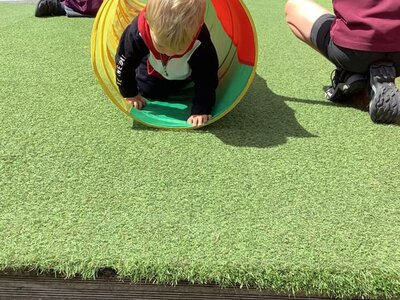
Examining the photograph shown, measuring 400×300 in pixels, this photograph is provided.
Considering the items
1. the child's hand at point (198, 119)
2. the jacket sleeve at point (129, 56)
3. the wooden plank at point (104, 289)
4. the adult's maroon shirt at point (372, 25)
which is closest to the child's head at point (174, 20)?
the jacket sleeve at point (129, 56)

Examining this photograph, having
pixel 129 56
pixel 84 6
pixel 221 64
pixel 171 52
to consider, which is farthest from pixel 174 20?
pixel 84 6

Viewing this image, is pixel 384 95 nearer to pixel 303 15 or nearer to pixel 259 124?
pixel 259 124

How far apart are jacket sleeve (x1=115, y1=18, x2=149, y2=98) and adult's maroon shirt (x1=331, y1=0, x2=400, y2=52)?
0.96 m

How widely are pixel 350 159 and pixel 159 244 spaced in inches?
→ 36.2

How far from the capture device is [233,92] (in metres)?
2.29

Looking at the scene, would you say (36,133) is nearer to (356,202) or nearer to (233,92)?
(233,92)

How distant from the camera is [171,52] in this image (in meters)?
2.00

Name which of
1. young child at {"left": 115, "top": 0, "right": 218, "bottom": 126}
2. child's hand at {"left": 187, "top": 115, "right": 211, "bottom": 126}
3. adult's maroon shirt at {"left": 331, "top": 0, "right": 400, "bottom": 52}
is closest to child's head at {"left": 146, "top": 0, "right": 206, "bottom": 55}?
young child at {"left": 115, "top": 0, "right": 218, "bottom": 126}

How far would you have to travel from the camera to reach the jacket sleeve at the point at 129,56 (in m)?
2.12

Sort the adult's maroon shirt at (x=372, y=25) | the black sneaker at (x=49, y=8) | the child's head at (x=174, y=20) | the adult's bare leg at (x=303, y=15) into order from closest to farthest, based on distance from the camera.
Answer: the child's head at (x=174, y=20) < the adult's maroon shirt at (x=372, y=25) < the adult's bare leg at (x=303, y=15) < the black sneaker at (x=49, y=8)

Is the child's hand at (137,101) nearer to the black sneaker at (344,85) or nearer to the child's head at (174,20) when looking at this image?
the child's head at (174,20)

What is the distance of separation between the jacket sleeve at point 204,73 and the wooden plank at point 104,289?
102 cm

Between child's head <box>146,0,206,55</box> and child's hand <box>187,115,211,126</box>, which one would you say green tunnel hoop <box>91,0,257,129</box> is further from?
child's head <box>146,0,206,55</box>

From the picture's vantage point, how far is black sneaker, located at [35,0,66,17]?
4.47 m
